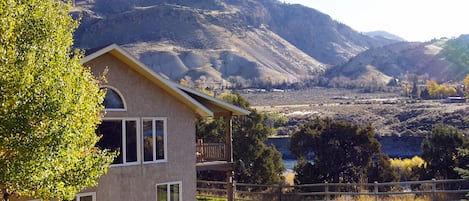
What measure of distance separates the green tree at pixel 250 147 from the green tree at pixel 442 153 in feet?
26.6

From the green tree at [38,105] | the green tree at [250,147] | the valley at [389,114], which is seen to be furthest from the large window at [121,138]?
the valley at [389,114]

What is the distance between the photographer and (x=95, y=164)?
1310 centimetres

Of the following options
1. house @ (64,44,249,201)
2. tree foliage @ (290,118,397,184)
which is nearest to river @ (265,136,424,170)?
tree foliage @ (290,118,397,184)

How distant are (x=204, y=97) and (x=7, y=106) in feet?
35.9

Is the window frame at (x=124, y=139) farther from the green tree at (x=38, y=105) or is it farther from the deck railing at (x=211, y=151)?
the green tree at (x=38, y=105)

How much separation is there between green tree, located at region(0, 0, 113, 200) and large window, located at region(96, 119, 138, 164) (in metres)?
5.77

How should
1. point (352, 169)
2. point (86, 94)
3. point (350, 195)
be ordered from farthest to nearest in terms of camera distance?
point (352, 169) < point (350, 195) < point (86, 94)

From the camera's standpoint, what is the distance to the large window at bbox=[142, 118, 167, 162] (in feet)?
63.8

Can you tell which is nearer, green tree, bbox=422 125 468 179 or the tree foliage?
green tree, bbox=422 125 468 179

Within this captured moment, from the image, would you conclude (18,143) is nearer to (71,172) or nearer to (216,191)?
(71,172)

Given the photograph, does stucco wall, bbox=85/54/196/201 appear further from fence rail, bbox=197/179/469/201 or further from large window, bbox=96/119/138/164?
fence rail, bbox=197/179/469/201

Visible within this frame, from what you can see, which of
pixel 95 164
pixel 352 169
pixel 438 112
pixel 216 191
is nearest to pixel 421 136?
pixel 438 112

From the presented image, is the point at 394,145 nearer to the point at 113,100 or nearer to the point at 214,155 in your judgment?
the point at 214,155

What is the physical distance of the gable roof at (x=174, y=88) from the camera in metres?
17.9
